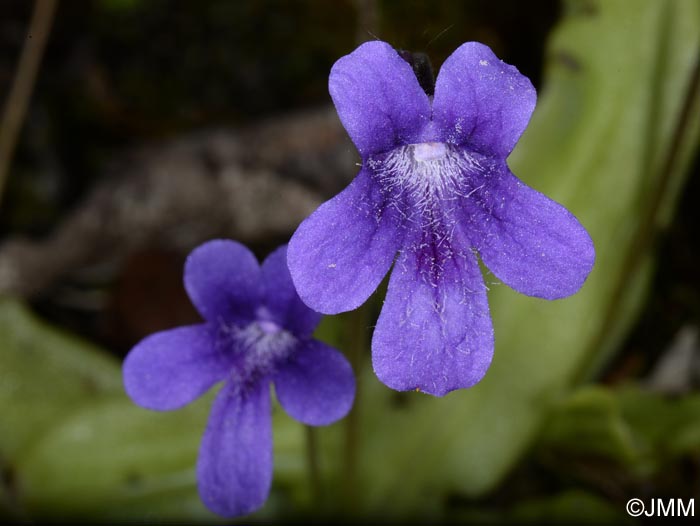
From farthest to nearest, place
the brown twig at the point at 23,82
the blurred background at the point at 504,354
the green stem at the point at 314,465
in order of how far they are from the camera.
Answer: the brown twig at the point at 23,82, the blurred background at the point at 504,354, the green stem at the point at 314,465

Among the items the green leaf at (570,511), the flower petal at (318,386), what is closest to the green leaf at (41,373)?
the flower petal at (318,386)

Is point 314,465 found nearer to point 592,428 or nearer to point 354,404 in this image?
point 354,404

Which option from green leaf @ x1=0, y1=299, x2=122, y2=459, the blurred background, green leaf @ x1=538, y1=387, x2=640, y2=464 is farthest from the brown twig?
green leaf @ x1=538, y1=387, x2=640, y2=464

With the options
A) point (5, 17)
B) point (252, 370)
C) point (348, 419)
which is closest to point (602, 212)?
point (348, 419)

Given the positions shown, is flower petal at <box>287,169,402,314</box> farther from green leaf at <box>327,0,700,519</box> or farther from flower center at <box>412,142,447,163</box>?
green leaf at <box>327,0,700,519</box>

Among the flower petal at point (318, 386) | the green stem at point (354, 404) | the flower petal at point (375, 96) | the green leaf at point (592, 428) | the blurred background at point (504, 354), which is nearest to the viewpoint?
the flower petal at point (375, 96)

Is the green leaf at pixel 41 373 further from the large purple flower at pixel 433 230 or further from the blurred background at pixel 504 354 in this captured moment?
the large purple flower at pixel 433 230

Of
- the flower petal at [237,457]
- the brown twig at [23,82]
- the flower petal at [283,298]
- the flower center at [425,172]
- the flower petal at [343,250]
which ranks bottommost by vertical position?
the flower petal at [237,457]

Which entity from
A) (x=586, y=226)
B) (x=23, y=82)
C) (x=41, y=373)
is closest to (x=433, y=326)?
(x=586, y=226)
